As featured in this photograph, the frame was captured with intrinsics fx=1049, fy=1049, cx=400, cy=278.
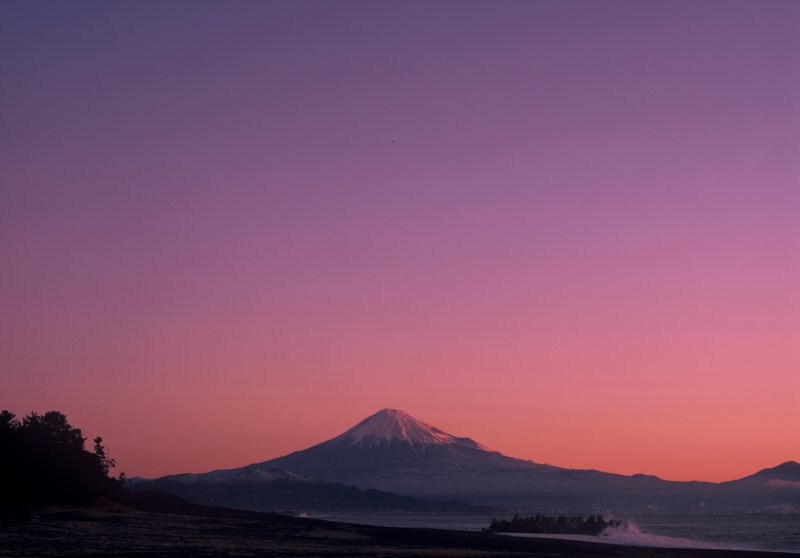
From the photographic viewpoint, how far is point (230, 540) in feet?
191

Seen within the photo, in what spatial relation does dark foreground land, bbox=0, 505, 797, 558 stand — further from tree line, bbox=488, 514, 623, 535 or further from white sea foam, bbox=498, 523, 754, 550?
tree line, bbox=488, 514, 623, 535

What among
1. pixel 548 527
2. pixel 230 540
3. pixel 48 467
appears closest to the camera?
pixel 230 540

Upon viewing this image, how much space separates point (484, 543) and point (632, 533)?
30542 millimetres

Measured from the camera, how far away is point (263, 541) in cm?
5872

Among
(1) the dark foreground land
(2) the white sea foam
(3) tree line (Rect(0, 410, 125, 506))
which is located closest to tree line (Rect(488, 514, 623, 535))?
(2) the white sea foam

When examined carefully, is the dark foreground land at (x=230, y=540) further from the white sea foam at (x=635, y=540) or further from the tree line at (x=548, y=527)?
the tree line at (x=548, y=527)

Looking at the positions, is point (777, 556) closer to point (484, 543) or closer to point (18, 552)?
point (484, 543)

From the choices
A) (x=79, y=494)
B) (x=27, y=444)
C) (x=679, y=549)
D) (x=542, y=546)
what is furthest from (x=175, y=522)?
(x=679, y=549)

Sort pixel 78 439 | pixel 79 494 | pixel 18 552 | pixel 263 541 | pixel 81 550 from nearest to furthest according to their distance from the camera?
pixel 18 552 < pixel 81 550 < pixel 263 541 < pixel 79 494 < pixel 78 439

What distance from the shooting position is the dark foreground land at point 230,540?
4922 centimetres

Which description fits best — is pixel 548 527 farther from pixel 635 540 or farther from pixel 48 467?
pixel 48 467

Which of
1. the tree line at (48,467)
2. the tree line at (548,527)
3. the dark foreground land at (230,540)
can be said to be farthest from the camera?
the tree line at (548,527)

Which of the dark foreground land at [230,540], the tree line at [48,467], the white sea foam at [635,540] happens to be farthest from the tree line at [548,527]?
the tree line at [48,467]

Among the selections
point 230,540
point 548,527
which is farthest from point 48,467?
point 548,527
